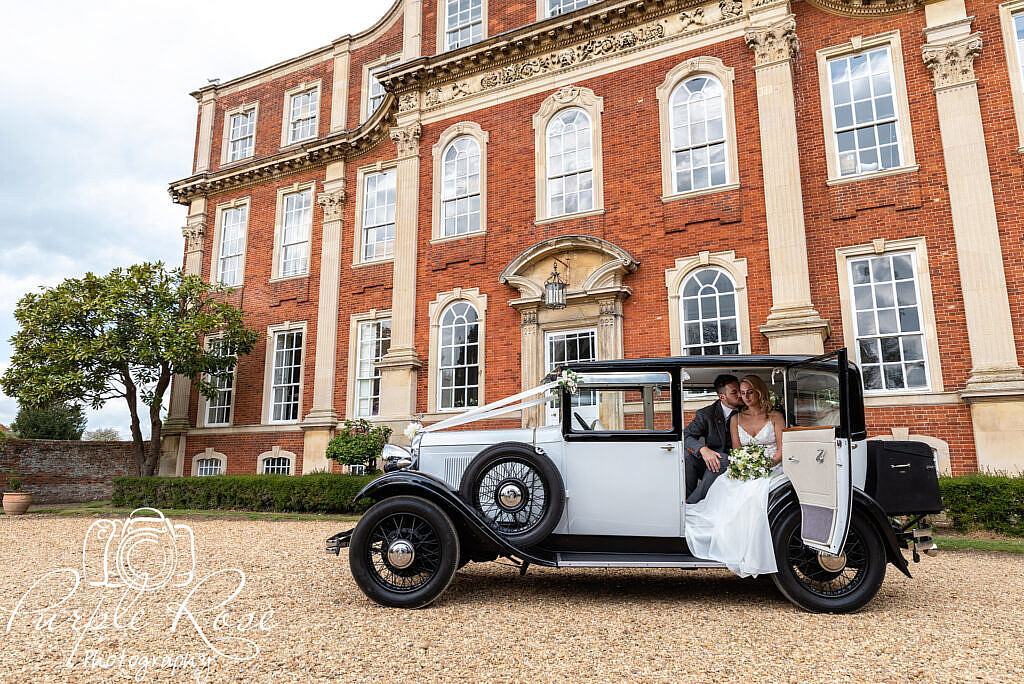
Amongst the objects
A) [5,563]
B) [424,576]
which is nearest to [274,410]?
[5,563]

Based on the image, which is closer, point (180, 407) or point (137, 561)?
point (137, 561)

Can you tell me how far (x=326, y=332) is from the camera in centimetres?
1495

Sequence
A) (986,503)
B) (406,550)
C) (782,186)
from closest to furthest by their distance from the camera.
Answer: (406,550)
(986,503)
(782,186)

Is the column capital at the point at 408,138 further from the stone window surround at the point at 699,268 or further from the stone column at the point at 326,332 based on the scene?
the stone window surround at the point at 699,268

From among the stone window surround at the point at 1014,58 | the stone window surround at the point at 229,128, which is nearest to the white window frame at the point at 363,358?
the stone window surround at the point at 229,128

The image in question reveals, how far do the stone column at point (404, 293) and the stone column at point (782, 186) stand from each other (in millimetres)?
7148

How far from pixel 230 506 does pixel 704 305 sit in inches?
401

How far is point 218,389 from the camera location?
15531 mm

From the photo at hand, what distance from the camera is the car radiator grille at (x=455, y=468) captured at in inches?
204

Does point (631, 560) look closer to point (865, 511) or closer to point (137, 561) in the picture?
point (865, 511)

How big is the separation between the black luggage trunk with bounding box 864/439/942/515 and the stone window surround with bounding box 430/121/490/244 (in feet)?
31.8

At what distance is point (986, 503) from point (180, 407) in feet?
57.6

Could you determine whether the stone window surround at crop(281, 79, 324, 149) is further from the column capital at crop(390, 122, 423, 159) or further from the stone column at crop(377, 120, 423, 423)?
the stone column at crop(377, 120, 423, 423)

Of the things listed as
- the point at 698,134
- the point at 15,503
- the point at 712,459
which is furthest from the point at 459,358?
the point at 15,503
